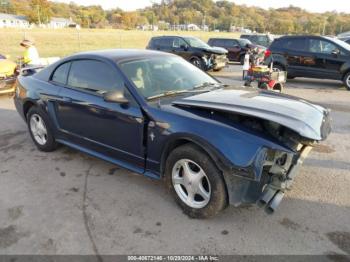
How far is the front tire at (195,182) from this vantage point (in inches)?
121

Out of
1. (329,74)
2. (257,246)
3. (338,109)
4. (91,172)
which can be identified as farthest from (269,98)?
(329,74)

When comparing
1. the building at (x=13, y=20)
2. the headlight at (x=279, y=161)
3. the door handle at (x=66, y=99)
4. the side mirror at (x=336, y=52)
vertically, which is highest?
the building at (x=13, y=20)

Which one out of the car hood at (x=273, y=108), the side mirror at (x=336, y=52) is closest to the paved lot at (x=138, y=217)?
the car hood at (x=273, y=108)

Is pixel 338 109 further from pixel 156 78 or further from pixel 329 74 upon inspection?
pixel 156 78

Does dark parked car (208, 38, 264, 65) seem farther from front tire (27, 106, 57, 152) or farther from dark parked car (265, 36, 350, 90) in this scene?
front tire (27, 106, 57, 152)

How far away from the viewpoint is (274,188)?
3035mm

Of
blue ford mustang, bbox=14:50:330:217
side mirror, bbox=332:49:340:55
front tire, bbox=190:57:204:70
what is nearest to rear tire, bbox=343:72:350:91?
side mirror, bbox=332:49:340:55

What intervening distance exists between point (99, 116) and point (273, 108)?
201 cm

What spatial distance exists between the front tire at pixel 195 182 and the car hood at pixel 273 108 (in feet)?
1.69

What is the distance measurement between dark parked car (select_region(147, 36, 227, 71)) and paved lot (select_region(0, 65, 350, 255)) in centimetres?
1005

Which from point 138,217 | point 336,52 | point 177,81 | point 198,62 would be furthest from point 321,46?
point 138,217

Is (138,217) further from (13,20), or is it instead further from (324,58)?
(13,20)

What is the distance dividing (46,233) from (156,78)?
208 centimetres

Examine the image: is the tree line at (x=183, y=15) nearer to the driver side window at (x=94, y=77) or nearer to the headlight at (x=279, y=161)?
the driver side window at (x=94, y=77)
